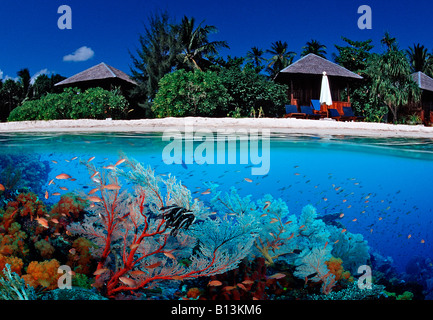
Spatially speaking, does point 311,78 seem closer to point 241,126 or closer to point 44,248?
point 241,126

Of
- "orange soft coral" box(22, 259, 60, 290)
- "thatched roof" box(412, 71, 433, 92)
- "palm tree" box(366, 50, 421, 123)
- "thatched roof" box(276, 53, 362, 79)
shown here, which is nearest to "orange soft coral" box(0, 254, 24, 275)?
"orange soft coral" box(22, 259, 60, 290)

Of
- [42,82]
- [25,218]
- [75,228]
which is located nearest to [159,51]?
[42,82]

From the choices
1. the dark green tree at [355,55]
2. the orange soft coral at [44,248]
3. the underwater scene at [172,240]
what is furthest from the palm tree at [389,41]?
the orange soft coral at [44,248]

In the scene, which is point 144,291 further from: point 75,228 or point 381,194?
point 381,194

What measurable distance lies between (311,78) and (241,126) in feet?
51.4

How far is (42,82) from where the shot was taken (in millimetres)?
28438

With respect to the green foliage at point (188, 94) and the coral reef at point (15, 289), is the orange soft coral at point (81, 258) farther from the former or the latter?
the green foliage at point (188, 94)

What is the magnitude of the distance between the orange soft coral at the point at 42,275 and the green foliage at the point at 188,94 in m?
11.7

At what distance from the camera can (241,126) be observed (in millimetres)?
11977

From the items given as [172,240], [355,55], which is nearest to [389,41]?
[355,55]

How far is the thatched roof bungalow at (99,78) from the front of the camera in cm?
2345

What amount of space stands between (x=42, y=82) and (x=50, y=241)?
26.2 m

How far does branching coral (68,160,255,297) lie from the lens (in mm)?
5090

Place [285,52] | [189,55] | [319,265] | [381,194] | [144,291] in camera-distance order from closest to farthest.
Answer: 1. [144,291]
2. [319,265]
3. [381,194]
4. [189,55]
5. [285,52]
